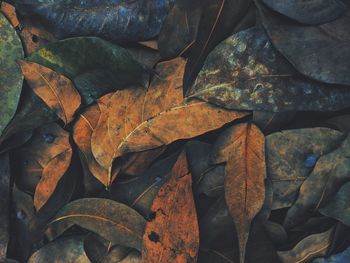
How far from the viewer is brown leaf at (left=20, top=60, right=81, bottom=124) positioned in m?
1.64

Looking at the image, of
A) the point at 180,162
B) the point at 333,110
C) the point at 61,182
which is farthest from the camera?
the point at 61,182

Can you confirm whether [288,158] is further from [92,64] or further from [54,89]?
[54,89]

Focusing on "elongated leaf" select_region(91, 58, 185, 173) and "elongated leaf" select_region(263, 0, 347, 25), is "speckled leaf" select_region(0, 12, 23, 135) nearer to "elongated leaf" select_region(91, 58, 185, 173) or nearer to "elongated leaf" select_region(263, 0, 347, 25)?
"elongated leaf" select_region(91, 58, 185, 173)

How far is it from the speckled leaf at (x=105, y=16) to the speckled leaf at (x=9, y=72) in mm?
153

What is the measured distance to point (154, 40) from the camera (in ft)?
5.39

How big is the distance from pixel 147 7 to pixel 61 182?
73 cm

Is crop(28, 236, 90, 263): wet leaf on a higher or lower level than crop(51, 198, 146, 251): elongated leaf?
lower

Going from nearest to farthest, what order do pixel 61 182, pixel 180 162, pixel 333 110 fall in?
pixel 333 110 → pixel 180 162 → pixel 61 182

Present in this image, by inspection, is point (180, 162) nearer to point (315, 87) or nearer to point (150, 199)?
point (150, 199)

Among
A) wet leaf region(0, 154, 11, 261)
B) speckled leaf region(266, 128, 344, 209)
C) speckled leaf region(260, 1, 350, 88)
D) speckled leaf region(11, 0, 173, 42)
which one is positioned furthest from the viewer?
wet leaf region(0, 154, 11, 261)

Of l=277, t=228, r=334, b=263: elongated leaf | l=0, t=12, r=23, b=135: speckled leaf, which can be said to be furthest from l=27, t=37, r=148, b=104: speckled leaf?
l=277, t=228, r=334, b=263: elongated leaf

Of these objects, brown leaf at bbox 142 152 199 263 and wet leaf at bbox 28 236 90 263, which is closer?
brown leaf at bbox 142 152 199 263

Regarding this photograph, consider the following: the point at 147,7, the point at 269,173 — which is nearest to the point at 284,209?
the point at 269,173

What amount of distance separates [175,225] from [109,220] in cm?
25
